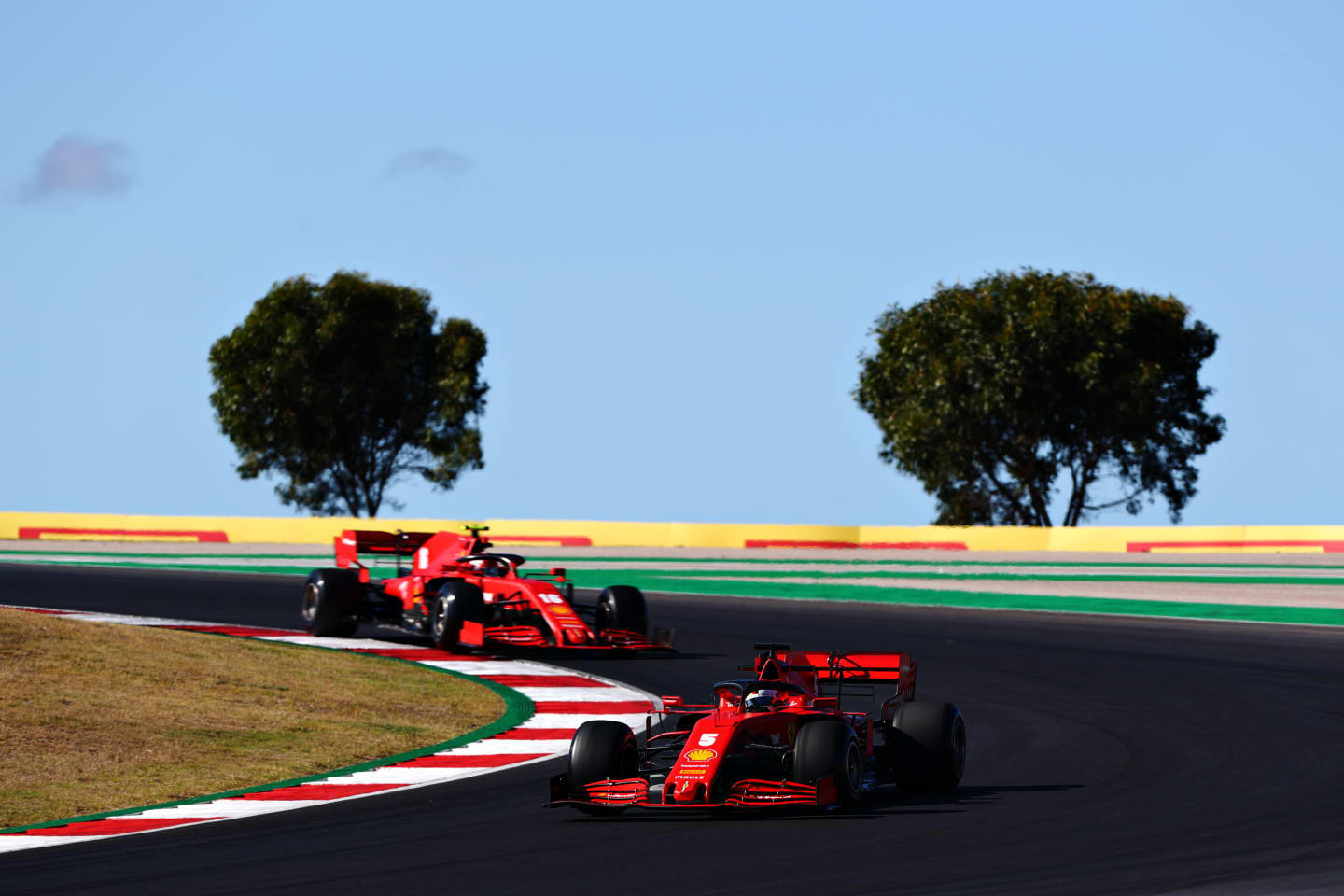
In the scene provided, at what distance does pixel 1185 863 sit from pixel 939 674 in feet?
33.1

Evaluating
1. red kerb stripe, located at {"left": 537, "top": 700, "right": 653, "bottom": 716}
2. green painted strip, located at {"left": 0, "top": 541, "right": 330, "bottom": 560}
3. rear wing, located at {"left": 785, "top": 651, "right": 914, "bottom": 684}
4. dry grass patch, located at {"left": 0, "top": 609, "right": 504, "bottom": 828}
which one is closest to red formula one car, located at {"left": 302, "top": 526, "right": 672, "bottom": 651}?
dry grass patch, located at {"left": 0, "top": 609, "right": 504, "bottom": 828}

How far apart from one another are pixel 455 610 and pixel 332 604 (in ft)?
8.04

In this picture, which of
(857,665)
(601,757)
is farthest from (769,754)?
(857,665)

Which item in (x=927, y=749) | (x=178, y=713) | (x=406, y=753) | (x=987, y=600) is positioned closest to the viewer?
(x=927, y=749)

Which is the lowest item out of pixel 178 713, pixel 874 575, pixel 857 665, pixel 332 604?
pixel 178 713

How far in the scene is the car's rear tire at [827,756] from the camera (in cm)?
1029

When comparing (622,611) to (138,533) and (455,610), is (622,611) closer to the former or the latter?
(455,610)

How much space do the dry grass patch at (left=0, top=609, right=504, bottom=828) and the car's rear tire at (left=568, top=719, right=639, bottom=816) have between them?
2.78m

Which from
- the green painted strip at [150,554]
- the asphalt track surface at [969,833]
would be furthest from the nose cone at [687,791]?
the green painted strip at [150,554]

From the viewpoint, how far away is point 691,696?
1722 centimetres

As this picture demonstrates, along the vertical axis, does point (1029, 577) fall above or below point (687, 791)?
above

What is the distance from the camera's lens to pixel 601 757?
10359mm

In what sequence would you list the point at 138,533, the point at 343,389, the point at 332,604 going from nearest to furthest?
the point at 332,604
the point at 138,533
the point at 343,389

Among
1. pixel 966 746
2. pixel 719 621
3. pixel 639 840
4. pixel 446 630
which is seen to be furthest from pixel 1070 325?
pixel 639 840
